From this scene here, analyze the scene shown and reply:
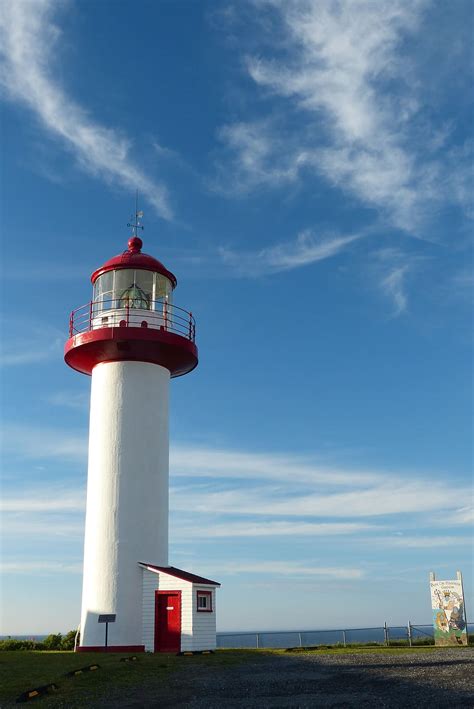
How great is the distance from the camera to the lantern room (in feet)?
91.4

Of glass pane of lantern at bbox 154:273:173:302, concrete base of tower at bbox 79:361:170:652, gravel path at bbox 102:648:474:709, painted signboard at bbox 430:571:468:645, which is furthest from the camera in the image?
glass pane of lantern at bbox 154:273:173:302

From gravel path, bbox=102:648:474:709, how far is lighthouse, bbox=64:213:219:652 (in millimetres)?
7385

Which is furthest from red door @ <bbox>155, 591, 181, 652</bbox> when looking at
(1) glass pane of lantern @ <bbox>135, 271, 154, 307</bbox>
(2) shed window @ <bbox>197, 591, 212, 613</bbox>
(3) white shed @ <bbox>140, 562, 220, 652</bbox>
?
(1) glass pane of lantern @ <bbox>135, 271, 154, 307</bbox>

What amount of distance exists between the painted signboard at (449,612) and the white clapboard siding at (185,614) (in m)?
9.11

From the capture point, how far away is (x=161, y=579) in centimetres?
2611

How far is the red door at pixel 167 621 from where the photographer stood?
82.8ft

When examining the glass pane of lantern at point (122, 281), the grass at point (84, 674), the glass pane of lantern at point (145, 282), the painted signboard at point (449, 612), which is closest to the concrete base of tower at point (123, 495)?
the grass at point (84, 674)

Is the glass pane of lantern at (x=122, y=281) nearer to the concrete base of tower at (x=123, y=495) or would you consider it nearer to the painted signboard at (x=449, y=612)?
the concrete base of tower at (x=123, y=495)

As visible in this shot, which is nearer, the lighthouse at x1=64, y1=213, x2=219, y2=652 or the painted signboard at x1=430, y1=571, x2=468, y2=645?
the lighthouse at x1=64, y1=213, x2=219, y2=652

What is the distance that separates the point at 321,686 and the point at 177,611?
12.8 meters

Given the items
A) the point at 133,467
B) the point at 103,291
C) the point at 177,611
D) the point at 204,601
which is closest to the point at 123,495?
the point at 133,467

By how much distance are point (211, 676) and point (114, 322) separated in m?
15.6

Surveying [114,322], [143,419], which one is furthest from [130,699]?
[114,322]

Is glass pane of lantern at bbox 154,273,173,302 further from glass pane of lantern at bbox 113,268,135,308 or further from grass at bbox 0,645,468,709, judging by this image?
grass at bbox 0,645,468,709
